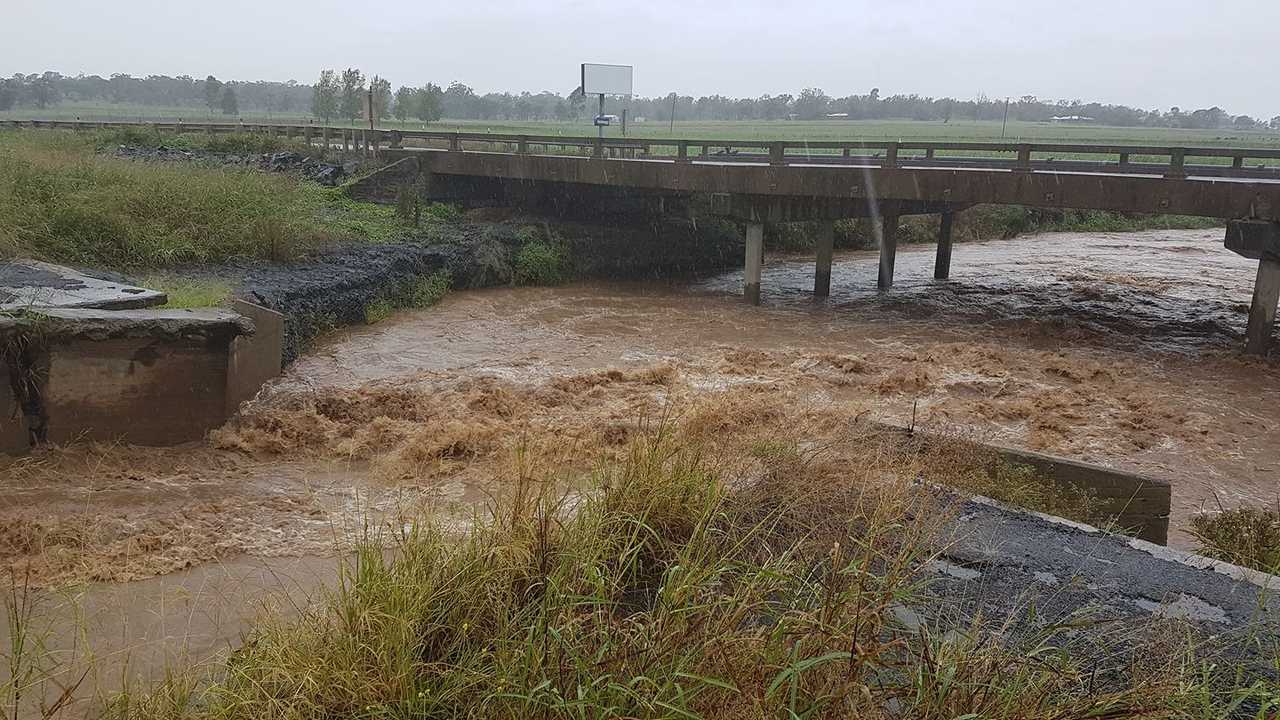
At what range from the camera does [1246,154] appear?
19.3 metres

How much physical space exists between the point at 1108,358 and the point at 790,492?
11805mm

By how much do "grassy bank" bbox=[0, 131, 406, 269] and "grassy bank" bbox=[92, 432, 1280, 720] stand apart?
1077 cm

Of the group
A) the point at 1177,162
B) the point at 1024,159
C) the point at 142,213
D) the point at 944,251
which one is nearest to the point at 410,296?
the point at 142,213

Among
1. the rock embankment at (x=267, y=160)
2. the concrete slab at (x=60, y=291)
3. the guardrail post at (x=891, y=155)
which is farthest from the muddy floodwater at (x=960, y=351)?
the rock embankment at (x=267, y=160)

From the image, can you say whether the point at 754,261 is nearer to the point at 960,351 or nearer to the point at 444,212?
the point at 960,351

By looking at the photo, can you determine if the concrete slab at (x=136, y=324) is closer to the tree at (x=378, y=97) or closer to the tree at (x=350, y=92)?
the tree at (x=378, y=97)

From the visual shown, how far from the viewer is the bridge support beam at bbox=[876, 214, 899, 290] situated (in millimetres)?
22062

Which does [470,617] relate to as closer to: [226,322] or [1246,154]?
[226,322]

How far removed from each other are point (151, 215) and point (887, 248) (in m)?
15.1

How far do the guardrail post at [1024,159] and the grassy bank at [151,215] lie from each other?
12.4 meters

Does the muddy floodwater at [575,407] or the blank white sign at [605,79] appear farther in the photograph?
the blank white sign at [605,79]

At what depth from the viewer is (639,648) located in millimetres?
3863

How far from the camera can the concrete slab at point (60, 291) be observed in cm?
973

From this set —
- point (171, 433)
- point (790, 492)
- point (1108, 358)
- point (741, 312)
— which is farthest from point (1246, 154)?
point (171, 433)
